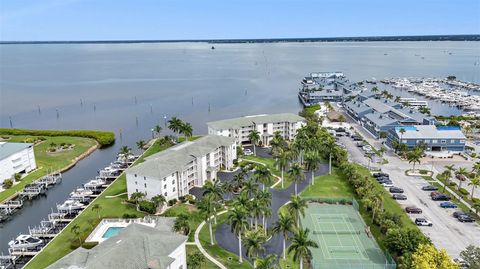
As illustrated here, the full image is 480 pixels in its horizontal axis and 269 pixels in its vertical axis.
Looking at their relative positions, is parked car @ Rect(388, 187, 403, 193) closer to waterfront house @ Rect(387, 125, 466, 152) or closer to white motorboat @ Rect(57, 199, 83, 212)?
waterfront house @ Rect(387, 125, 466, 152)

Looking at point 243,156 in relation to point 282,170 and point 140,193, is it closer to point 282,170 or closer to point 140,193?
point 282,170

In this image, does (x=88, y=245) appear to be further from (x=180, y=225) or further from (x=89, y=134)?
(x=89, y=134)

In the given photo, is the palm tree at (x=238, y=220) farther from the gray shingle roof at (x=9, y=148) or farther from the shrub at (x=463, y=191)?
the gray shingle roof at (x=9, y=148)

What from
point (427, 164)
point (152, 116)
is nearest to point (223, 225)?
point (427, 164)

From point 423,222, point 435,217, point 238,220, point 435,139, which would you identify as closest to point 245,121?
point 435,139

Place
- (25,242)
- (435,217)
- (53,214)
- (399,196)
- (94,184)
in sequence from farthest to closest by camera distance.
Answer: (94,184), (399,196), (53,214), (435,217), (25,242)

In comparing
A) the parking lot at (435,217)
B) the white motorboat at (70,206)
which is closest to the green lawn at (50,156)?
the white motorboat at (70,206)

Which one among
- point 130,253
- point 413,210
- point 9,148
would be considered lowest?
point 413,210

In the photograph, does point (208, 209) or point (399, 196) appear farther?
point (399, 196)
